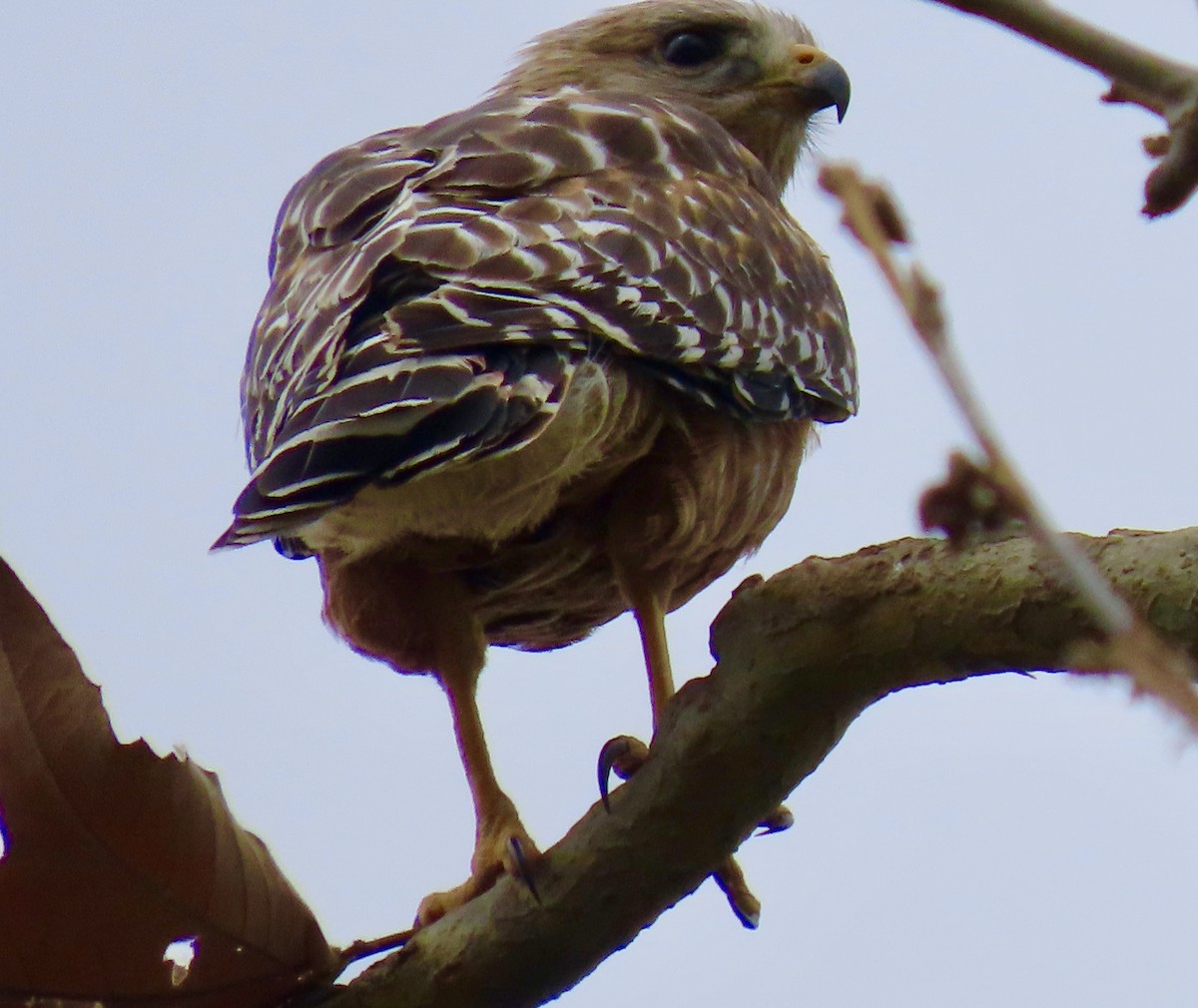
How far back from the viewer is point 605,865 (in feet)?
11.7

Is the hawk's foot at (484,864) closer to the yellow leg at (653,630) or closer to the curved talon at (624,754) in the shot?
the curved talon at (624,754)

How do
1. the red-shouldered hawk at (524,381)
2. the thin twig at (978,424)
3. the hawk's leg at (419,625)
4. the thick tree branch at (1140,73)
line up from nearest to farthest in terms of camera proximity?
the thin twig at (978,424) < the thick tree branch at (1140,73) < the red-shouldered hawk at (524,381) < the hawk's leg at (419,625)

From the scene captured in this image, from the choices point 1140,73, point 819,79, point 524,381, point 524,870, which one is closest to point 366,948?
point 524,870

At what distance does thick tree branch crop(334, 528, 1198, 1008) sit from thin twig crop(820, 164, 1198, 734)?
6.53ft

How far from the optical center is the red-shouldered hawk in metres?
3.60

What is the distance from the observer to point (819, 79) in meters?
6.47

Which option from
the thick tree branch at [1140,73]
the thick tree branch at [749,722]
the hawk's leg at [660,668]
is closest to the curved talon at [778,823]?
the hawk's leg at [660,668]

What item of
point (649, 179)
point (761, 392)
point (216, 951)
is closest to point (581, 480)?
point (761, 392)

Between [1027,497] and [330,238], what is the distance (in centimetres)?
400

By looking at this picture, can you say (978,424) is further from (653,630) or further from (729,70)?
(729,70)

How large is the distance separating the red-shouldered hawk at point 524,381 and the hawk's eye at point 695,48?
1.00 m

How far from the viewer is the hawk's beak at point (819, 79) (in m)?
6.46

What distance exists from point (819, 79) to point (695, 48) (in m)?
0.54

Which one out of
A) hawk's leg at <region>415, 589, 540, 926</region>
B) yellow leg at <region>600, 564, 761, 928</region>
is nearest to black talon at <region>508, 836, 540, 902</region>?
hawk's leg at <region>415, 589, 540, 926</region>
